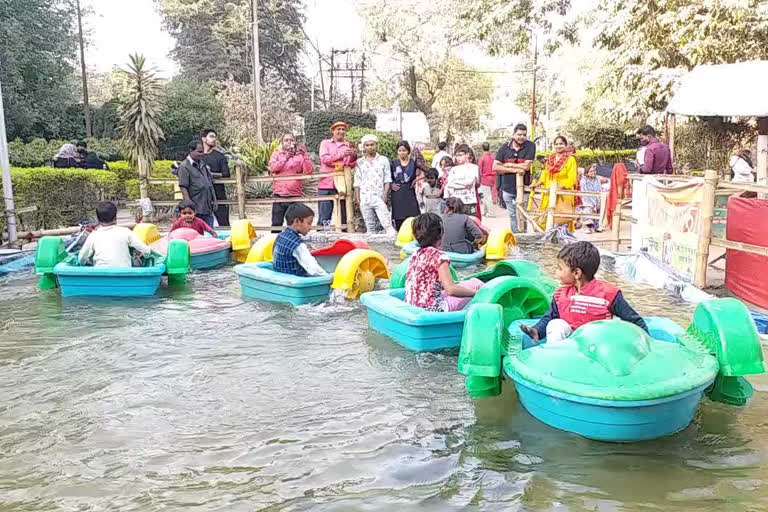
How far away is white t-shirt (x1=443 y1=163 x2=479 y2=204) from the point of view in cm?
1083

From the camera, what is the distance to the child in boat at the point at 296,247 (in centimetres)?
755

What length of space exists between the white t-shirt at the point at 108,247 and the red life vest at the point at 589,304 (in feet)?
17.3

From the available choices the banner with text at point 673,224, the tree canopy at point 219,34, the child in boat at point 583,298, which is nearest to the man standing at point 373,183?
the banner with text at point 673,224

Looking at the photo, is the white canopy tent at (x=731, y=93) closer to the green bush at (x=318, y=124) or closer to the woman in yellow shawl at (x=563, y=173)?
the woman in yellow shawl at (x=563, y=173)

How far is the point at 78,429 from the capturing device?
15.2 ft

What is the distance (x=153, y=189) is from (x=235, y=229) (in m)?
7.87

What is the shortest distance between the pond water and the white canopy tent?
38.1 ft

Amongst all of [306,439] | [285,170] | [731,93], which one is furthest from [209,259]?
[731,93]

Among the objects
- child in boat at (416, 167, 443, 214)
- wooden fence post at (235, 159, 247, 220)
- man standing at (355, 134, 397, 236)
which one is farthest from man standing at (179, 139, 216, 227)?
child in boat at (416, 167, 443, 214)

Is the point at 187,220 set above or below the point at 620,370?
above

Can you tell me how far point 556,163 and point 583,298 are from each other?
8.02m

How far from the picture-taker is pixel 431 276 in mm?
6098

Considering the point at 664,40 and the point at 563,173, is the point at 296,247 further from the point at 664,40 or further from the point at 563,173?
the point at 664,40

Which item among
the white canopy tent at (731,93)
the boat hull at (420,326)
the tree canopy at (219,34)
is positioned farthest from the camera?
the tree canopy at (219,34)
